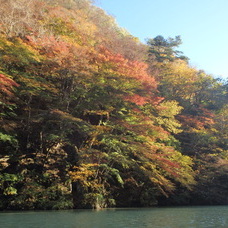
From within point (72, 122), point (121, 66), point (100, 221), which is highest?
point (121, 66)

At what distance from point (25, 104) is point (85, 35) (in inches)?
312

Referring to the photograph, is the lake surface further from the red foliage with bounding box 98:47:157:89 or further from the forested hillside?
the red foliage with bounding box 98:47:157:89

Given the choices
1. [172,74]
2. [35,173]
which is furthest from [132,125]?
[172,74]

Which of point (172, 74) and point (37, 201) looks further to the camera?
point (172, 74)

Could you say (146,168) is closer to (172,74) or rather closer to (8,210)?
(8,210)

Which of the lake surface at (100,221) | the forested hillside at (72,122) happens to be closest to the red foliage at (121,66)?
the forested hillside at (72,122)

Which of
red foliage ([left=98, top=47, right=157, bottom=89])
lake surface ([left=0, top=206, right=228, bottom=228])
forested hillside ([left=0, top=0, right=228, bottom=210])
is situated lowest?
lake surface ([left=0, top=206, right=228, bottom=228])

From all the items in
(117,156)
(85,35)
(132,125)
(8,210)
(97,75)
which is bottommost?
(8,210)

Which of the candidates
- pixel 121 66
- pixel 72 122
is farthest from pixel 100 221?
pixel 121 66

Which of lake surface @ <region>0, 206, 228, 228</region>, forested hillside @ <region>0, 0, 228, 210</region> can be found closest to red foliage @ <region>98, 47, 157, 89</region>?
forested hillside @ <region>0, 0, 228, 210</region>

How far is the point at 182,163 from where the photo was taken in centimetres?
1900

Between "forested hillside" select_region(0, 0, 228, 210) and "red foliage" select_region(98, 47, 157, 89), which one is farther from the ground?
"red foliage" select_region(98, 47, 157, 89)

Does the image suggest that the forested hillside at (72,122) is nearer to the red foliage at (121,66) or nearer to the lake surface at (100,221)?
the red foliage at (121,66)

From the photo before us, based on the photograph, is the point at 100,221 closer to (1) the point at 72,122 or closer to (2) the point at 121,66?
(1) the point at 72,122
